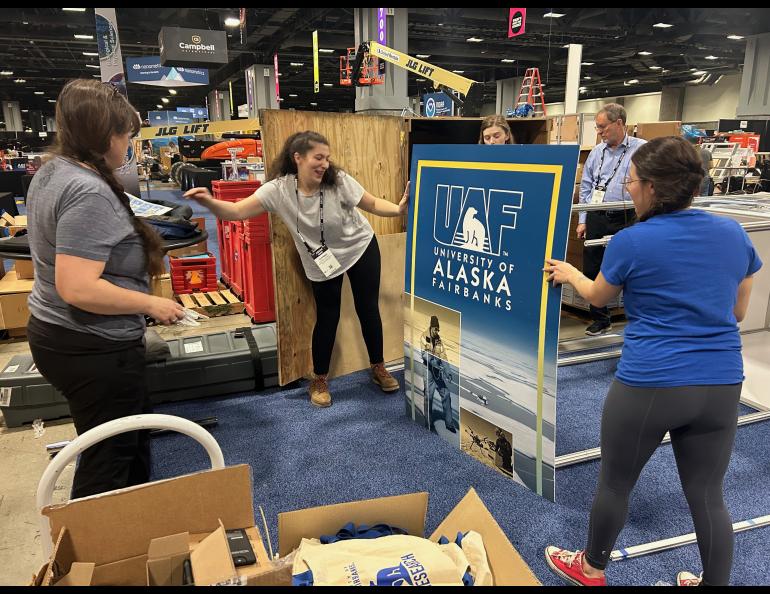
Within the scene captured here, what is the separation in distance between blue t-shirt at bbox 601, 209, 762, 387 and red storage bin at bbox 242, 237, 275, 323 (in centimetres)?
348

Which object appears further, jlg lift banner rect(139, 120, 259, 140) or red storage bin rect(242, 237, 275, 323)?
jlg lift banner rect(139, 120, 259, 140)

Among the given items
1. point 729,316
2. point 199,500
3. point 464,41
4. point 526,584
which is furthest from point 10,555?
point 464,41

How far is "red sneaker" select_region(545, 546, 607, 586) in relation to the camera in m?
1.89

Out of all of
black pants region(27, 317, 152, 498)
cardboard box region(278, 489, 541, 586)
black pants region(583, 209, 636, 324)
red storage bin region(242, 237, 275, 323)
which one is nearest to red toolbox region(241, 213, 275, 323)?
red storage bin region(242, 237, 275, 323)

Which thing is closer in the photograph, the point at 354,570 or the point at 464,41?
the point at 354,570

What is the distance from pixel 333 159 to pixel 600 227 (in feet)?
6.85

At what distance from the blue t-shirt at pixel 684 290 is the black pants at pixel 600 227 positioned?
254 centimetres

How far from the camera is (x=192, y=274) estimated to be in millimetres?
5461

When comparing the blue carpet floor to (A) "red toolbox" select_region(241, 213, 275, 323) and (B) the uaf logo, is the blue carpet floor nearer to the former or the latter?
(B) the uaf logo

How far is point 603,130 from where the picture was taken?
413 centimetres

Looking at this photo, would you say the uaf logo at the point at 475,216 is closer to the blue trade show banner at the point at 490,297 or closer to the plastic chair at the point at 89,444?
the blue trade show banner at the point at 490,297

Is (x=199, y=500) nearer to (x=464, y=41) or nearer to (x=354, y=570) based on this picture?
(x=354, y=570)

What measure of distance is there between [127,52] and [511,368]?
21269mm
